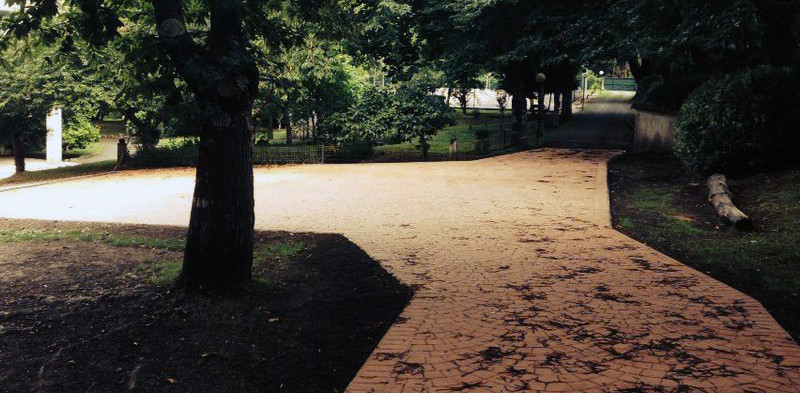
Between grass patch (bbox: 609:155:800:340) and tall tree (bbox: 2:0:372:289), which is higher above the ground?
tall tree (bbox: 2:0:372:289)

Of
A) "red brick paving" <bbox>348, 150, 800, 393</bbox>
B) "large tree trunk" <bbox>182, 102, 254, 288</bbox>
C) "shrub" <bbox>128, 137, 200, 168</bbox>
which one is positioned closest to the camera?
"red brick paving" <bbox>348, 150, 800, 393</bbox>

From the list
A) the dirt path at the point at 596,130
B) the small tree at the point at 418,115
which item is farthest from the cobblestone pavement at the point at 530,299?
the dirt path at the point at 596,130

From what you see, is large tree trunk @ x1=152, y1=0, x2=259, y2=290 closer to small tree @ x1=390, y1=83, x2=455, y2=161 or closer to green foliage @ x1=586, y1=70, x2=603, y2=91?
small tree @ x1=390, y1=83, x2=455, y2=161

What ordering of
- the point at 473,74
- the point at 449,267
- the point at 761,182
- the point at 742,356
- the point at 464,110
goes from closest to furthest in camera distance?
the point at 742,356 < the point at 449,267 < the point at 761,182 < the point at 473,74 < the point at 464,110

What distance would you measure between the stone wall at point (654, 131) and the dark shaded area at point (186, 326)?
13418mm

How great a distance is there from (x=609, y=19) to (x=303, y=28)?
1433 cm

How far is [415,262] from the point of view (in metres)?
7.43

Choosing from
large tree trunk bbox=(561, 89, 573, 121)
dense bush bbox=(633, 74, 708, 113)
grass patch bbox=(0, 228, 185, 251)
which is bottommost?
grass patch bbox=(0, 228, 185, 251)

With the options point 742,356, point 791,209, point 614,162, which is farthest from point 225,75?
point 614,162

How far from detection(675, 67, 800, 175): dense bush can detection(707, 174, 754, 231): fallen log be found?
580 millimetres

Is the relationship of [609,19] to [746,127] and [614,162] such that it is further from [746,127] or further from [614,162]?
[746,127]

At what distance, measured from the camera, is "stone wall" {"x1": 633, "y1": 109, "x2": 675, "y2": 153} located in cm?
1750

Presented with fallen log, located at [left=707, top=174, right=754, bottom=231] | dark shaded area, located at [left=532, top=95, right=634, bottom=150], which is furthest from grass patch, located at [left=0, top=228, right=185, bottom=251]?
dark shaded area, located at [left=532, top=95, right=634, bottom=150]

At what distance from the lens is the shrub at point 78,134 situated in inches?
1206
